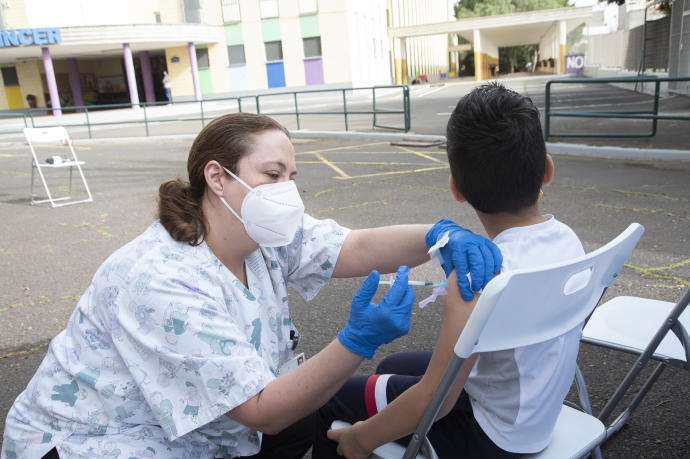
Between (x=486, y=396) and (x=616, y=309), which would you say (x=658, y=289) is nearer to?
(x=616, y=309)

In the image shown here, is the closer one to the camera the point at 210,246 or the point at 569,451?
the point at 569,451

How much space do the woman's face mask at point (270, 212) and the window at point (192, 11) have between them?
40.0 m

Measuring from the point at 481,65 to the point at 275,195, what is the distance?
4977 cm

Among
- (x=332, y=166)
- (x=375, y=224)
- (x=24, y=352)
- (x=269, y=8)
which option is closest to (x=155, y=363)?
(x=24, y=352)

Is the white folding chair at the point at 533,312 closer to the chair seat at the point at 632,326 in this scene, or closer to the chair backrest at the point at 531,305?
the chair backrest at the point at 531,305

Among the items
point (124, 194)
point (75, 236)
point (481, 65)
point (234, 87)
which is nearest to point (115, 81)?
point (234, 87)

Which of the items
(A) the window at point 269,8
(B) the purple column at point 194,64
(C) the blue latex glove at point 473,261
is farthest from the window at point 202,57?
(C) the blue latex glove at point 473,261

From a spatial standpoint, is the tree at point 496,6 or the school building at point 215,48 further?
the tree at point 496,6

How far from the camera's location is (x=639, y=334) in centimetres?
223

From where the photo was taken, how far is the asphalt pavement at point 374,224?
306 centimetres

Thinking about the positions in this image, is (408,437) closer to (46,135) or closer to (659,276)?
(659,276)

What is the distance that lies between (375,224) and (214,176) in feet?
14.4

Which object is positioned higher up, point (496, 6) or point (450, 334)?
point (496, 6)

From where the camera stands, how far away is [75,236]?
6578 mm
